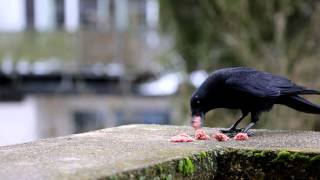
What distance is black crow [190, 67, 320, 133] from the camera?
3352mm

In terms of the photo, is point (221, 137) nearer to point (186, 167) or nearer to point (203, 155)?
point (203, 155)

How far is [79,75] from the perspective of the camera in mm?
11531

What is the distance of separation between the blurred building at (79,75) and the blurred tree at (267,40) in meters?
2.86

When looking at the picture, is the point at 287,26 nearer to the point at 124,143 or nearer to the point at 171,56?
the point at 171,56

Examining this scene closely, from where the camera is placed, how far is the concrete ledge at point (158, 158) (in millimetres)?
2251

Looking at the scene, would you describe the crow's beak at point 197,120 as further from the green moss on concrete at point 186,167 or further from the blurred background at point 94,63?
the blurred background at point 94,63

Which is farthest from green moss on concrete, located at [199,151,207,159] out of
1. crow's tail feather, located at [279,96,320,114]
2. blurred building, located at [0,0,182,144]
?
blurred building, located at [0,0,182,144]

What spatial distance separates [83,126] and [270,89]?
905 cm

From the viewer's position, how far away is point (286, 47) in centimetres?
736

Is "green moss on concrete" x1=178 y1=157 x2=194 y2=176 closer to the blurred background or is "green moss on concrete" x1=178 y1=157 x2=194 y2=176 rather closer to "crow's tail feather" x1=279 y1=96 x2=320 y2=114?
"crow's tail feather" x1=279 y1=96 x2=320 y2=114

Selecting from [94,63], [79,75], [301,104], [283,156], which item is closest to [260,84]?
[301,104]

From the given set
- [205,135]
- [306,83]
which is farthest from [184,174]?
[306,83]

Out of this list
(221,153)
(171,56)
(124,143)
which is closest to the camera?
(221,153)

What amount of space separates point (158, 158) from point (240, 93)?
101 centimetres
